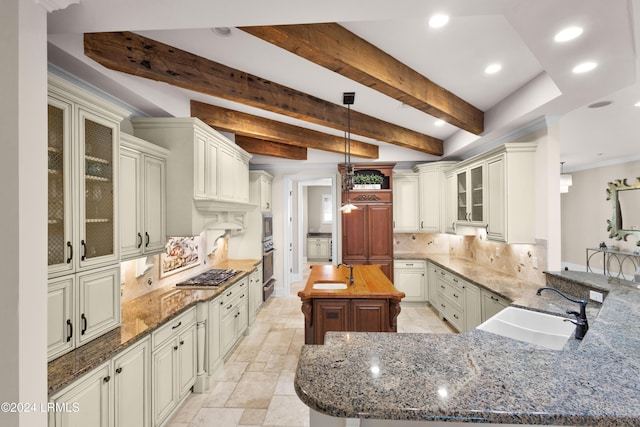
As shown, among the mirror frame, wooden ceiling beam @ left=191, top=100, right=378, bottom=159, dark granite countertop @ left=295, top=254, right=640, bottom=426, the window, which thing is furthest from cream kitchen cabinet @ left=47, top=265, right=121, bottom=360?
the mirror frame

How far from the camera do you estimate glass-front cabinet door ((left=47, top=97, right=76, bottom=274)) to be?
1.46 meters

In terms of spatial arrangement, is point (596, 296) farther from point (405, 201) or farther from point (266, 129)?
point (266, 129)

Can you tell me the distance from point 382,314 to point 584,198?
6882 millimetres

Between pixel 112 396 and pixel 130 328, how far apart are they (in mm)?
400

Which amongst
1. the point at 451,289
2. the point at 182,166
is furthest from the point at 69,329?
→ the point at 451,289

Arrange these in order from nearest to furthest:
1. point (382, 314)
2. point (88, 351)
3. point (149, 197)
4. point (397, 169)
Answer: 1. point (88, 351)
2. point (149, 197)
3. point (382, 314)
4. point (397, 169)

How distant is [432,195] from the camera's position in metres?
4.88

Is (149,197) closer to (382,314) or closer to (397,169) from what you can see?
(382,314)

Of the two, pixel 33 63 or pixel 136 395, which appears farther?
pixel 136 395

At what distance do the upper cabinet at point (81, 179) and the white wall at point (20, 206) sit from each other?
1.22 ft

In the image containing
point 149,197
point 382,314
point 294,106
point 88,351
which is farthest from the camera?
point 382,314
